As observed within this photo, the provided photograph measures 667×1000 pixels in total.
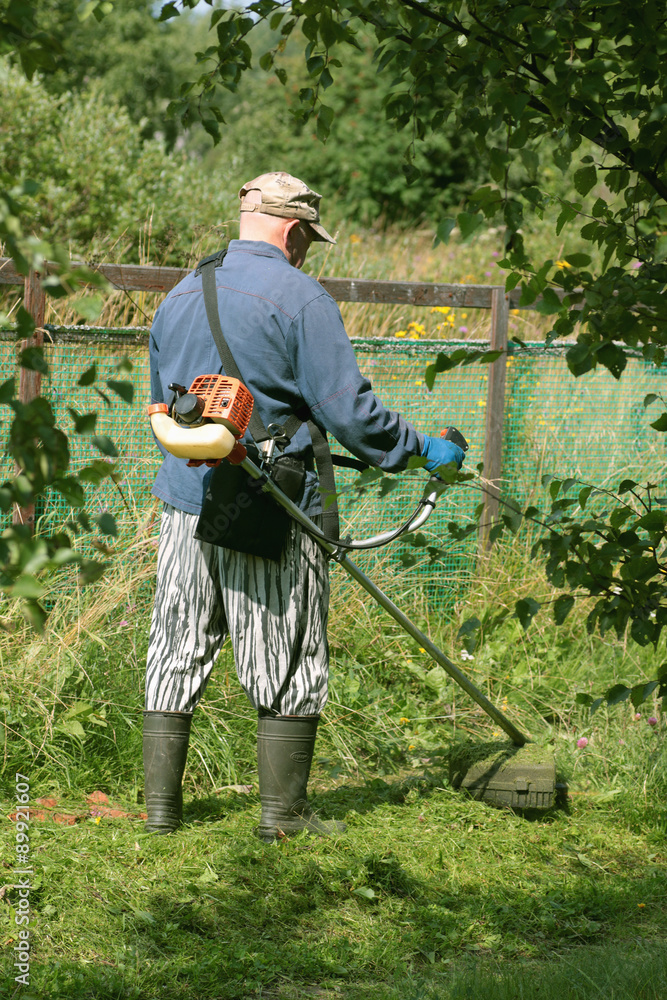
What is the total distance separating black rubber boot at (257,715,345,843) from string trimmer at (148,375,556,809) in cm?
51

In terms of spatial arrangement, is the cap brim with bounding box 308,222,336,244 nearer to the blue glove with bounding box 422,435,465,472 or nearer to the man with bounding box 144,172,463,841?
the man with bounding box 144,172,463,841

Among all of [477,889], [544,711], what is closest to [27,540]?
[477,889]

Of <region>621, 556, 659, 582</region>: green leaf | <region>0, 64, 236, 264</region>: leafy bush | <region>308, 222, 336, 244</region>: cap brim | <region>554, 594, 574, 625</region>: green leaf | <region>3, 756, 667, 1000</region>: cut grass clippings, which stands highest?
<region>0, 64, 236, 264</region>: leafy bush

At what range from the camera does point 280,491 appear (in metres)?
2.96

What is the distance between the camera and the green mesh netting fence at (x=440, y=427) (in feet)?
15.2

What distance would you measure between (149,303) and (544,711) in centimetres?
302

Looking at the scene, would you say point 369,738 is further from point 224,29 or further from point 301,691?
point 224,29

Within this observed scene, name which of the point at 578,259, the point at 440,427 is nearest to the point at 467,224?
the point at 578,259

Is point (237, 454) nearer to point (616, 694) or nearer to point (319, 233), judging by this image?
point (319, 233)

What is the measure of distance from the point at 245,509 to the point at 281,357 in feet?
1.56

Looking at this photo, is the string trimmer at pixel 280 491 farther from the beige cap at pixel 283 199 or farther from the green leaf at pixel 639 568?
the beige cap at pixel 283 199

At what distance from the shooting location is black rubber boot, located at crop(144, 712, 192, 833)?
3221 mm

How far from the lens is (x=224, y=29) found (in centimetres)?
235

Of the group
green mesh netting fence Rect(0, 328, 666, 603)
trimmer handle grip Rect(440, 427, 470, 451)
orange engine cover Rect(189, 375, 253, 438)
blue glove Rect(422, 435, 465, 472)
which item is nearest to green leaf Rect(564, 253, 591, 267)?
orange engine cover Rect(189, 375, 253, 438)
